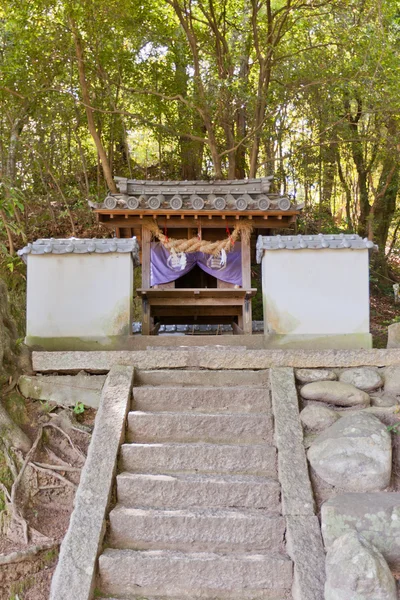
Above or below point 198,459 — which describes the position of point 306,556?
below

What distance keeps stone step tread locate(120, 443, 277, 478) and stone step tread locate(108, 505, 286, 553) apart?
0.49 m

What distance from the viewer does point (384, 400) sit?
203 inches

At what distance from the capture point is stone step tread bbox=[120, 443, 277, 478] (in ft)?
14.9

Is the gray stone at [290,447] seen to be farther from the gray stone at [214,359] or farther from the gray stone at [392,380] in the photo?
the gray stone at [392,380]

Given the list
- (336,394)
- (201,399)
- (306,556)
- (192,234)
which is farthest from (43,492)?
(192,234)

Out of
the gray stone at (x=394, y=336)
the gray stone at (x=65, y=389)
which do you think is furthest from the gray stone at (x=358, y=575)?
the gray stone at (x=394, y=336)

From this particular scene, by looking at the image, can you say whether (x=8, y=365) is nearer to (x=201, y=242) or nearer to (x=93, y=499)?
(x=93, y=499)

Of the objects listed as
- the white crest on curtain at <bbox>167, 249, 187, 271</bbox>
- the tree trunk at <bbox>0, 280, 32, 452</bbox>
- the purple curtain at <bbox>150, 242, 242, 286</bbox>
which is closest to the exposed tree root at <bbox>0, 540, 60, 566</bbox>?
the tree trunk at <bbox>0, 280, 32, 452</bbox>

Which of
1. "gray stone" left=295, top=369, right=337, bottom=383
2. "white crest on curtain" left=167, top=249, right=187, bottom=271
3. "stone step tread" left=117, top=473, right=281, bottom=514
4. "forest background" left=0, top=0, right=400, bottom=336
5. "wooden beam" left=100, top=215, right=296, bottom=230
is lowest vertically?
"stone step tread" left=117, top=473, right=281, bottom=514

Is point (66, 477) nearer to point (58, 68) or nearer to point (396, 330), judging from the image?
point (396, 330)

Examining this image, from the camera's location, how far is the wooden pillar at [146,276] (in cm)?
934

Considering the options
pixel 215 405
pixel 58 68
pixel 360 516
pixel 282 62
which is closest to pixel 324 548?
pixel 360 516

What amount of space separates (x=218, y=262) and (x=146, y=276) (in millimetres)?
1386

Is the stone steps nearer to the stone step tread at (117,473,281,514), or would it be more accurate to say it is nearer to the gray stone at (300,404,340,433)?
the gray stone at (300,404,340,433)
